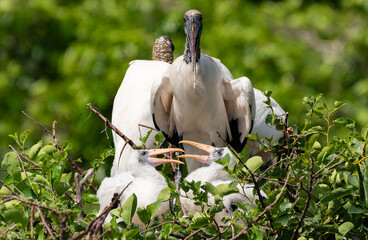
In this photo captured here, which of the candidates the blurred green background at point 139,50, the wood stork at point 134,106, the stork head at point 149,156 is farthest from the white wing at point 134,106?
the blurred green background at point 139,50

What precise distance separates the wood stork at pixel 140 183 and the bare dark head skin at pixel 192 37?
0.45 metres

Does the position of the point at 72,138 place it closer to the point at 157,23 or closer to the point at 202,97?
the point at 157,23

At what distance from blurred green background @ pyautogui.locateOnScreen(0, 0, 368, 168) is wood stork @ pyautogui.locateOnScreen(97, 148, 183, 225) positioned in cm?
188

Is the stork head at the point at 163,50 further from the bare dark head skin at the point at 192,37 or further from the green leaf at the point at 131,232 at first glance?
the green leaf at the point at 131,232

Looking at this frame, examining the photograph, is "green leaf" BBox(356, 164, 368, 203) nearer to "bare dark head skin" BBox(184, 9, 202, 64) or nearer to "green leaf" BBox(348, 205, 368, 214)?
"green leaf" BBox(348, 205, 368, 214)

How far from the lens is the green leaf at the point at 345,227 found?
245 cm

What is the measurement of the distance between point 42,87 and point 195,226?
4.06 m

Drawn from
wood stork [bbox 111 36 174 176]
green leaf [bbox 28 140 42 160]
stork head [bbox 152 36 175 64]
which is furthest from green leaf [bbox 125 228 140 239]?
stork head [bbox 152 36 175 64]

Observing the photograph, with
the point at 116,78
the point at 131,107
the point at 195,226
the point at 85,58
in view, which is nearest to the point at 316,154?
the point at 195,226

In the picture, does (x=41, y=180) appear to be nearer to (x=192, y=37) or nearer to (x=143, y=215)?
(x=143, y=215)

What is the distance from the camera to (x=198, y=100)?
3.64m

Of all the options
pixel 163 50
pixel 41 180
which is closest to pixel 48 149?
pixel 41 180

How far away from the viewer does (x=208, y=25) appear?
6.11 metres

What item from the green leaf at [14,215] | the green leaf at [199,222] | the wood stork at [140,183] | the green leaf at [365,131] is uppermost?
the green leaf at [365,131]
